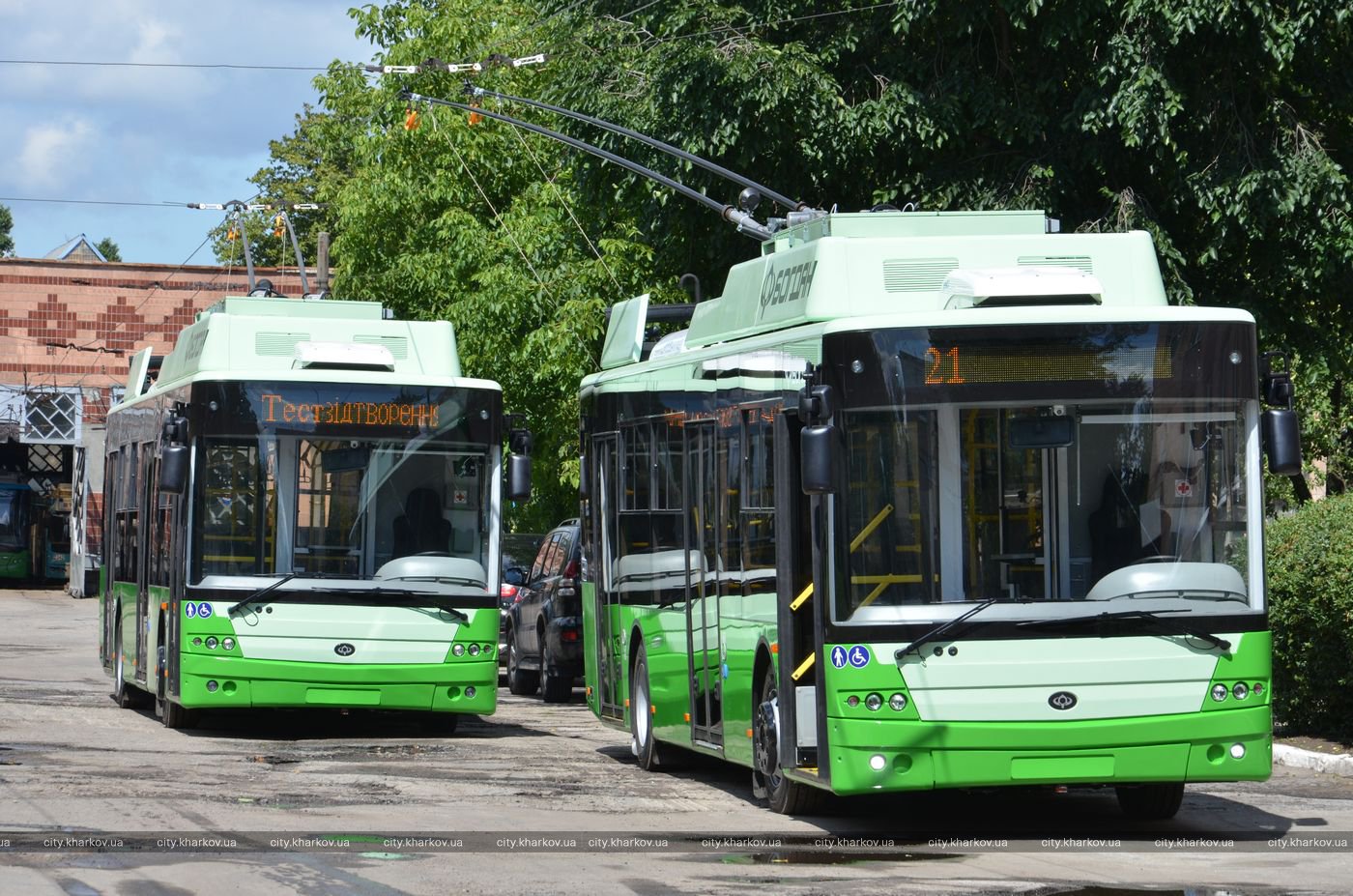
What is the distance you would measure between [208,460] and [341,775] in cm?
368

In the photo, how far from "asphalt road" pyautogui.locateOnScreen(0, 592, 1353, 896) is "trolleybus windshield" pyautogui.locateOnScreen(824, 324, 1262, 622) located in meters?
1.29

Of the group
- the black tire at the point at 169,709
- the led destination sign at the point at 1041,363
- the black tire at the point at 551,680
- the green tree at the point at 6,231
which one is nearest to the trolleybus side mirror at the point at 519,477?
the black tire at the point at 169,709

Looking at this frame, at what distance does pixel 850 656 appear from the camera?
10.6 metres

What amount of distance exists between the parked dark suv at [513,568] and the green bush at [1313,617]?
1015 centimetres

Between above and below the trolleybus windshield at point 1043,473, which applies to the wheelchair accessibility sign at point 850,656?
below

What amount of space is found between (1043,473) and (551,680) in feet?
42.2

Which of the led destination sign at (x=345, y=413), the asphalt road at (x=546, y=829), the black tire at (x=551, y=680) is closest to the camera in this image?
the asphalt road at (x=546, y=829)

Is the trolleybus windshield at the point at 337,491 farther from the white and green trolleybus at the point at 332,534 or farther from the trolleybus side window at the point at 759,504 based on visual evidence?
the trolleybus side window at the point at 759,504

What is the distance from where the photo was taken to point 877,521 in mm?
10648

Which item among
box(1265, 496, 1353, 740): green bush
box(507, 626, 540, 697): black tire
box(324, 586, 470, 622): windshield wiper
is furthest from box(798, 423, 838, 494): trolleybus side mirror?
box(507, 626, 540, 697): black tire

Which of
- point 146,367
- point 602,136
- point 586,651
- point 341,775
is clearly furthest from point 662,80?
point 341,775

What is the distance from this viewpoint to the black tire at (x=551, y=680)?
74.8ft

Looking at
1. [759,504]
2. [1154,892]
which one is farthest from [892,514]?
[1154,892]

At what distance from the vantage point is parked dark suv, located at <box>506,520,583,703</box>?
22.3 m
